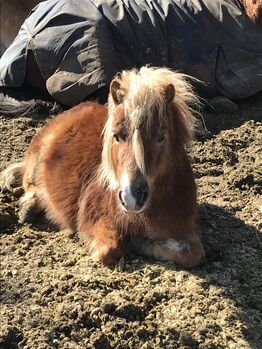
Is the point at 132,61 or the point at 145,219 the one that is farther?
the point at 132,61

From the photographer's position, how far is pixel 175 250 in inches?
140

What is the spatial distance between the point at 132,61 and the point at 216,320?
10.6 feet

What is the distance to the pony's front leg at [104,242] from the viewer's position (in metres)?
3.55

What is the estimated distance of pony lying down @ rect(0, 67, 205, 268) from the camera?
318cm

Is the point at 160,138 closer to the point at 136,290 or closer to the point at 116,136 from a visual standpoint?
the point at 116,136

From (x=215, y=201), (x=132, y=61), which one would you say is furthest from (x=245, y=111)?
(x=215, y=201)

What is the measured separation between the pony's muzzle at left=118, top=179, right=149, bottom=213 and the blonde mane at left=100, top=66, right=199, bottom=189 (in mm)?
90

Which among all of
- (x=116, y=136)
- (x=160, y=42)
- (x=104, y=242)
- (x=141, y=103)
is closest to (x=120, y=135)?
(x=116, y=136)

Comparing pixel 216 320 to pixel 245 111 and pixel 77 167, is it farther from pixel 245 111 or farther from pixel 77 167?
pixel 245 111

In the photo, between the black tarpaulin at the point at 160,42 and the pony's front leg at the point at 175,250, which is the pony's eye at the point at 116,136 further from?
the black tarpaulin at the point at 160,42

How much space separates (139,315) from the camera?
3127mm

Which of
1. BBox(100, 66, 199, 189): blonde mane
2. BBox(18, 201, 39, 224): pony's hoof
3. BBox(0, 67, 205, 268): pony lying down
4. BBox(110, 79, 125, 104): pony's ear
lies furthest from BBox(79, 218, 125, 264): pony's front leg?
BBox(110, 79, 125, 104): pony's ear

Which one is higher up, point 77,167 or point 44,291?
point 77,167

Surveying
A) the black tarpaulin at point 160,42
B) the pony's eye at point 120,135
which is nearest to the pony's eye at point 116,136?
the pony's eye at point 120,135
